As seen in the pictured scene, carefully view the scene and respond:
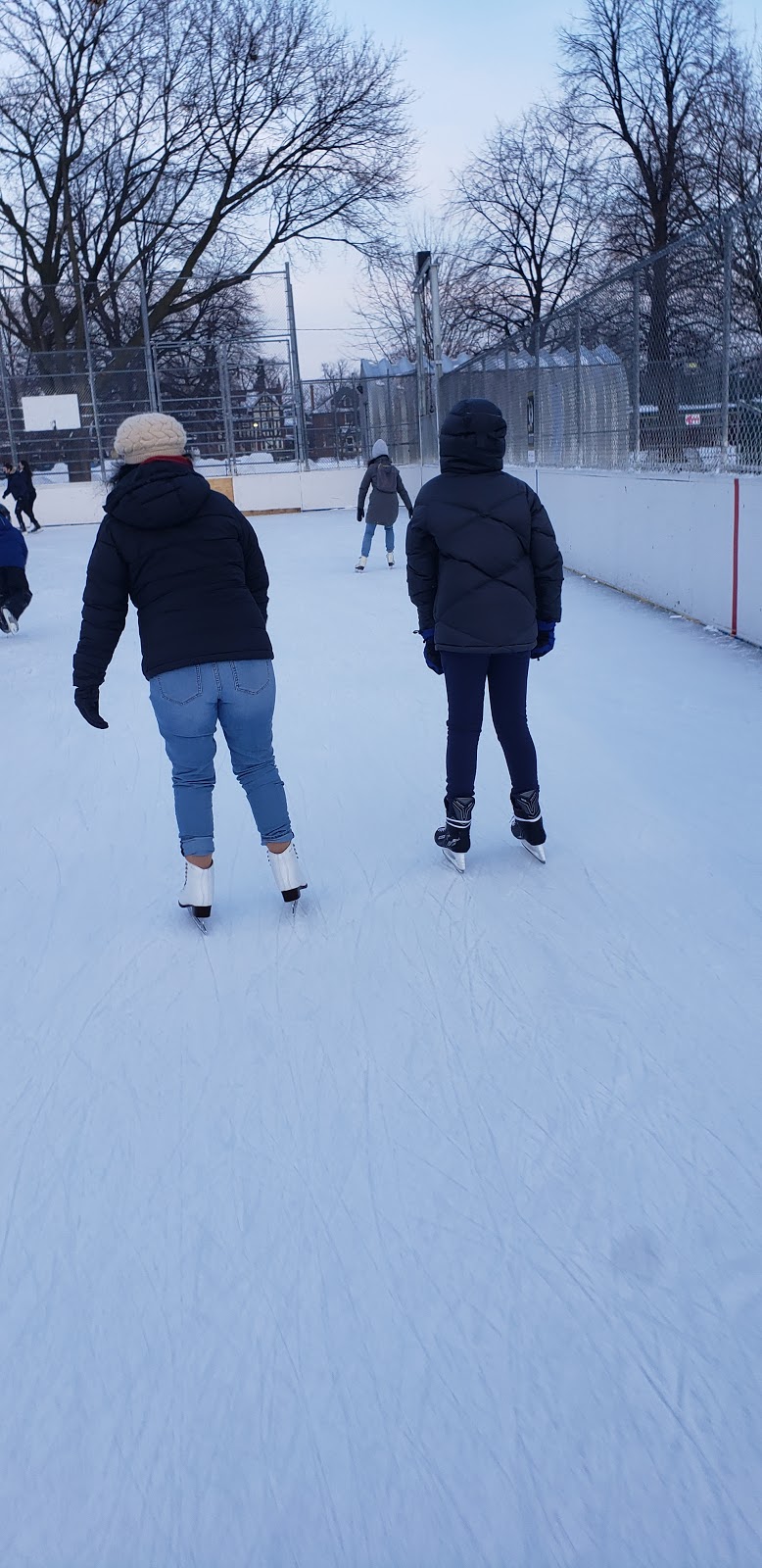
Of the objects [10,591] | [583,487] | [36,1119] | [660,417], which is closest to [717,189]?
[583,487]

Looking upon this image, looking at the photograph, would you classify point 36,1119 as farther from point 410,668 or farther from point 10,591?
point 10,591

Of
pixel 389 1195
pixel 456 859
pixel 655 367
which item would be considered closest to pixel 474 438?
pixel 456 859

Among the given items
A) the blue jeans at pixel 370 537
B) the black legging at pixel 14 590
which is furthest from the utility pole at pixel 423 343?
the black legging at pixel 14 590

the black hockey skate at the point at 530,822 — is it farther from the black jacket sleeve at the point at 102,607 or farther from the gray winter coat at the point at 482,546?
the black jacket sleeve at the point at 102,607

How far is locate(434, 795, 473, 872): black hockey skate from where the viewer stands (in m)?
4.09

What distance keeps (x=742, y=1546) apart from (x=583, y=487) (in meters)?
10.4

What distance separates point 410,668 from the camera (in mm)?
7730

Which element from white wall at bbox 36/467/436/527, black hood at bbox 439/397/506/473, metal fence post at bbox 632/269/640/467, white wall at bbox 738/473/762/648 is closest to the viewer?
black hood at bbox 439/397/506/473

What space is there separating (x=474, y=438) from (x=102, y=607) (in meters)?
1.18

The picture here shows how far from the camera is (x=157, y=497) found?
3355 mm

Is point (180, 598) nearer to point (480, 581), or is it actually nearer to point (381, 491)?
point (480, 581)

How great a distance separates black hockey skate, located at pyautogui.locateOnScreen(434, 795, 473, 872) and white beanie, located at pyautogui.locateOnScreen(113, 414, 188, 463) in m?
1.38

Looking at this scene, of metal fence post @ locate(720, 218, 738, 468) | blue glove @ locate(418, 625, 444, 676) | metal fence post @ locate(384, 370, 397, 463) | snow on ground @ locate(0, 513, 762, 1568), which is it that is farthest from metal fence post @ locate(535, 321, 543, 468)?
metal fence post @ locate(384, 370, 397, 463)

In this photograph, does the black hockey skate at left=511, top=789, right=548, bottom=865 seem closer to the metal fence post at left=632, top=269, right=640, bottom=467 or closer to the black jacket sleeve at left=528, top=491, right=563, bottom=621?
the black jacket sleeve at left=528, top=491, right=563, bottom=621
